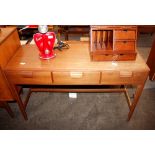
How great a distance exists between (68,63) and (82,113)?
827 mm

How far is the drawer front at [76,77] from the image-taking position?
1.33 metres

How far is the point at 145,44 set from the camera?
365 cm

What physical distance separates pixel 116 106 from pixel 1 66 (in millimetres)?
1491

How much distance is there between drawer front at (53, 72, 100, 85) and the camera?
1.33 m

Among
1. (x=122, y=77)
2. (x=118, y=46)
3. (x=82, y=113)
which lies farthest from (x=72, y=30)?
(x=122, y=77)

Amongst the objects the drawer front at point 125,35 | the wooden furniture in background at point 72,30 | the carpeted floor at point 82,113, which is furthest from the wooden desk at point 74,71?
the wooden furniture in background at point 72,30

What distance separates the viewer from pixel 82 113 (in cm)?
191

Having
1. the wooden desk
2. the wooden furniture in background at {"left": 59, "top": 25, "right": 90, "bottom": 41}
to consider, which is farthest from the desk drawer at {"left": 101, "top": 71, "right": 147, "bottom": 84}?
the wooden furniture in background at {"left": 59, "top": 25, "right": 90, "bottom": 41}

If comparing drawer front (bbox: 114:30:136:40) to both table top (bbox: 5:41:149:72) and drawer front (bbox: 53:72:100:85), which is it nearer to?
table top (bbox: 5:41:149:72)

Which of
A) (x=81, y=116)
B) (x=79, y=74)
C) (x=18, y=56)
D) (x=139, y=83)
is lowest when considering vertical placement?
(x=81, y=116)

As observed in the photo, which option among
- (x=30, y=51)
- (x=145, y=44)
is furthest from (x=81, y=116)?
(x=145, y=44)

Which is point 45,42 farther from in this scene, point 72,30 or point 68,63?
point 72,30

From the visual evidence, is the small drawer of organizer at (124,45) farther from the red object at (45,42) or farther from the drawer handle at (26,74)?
the drawer handle at (26,74)
